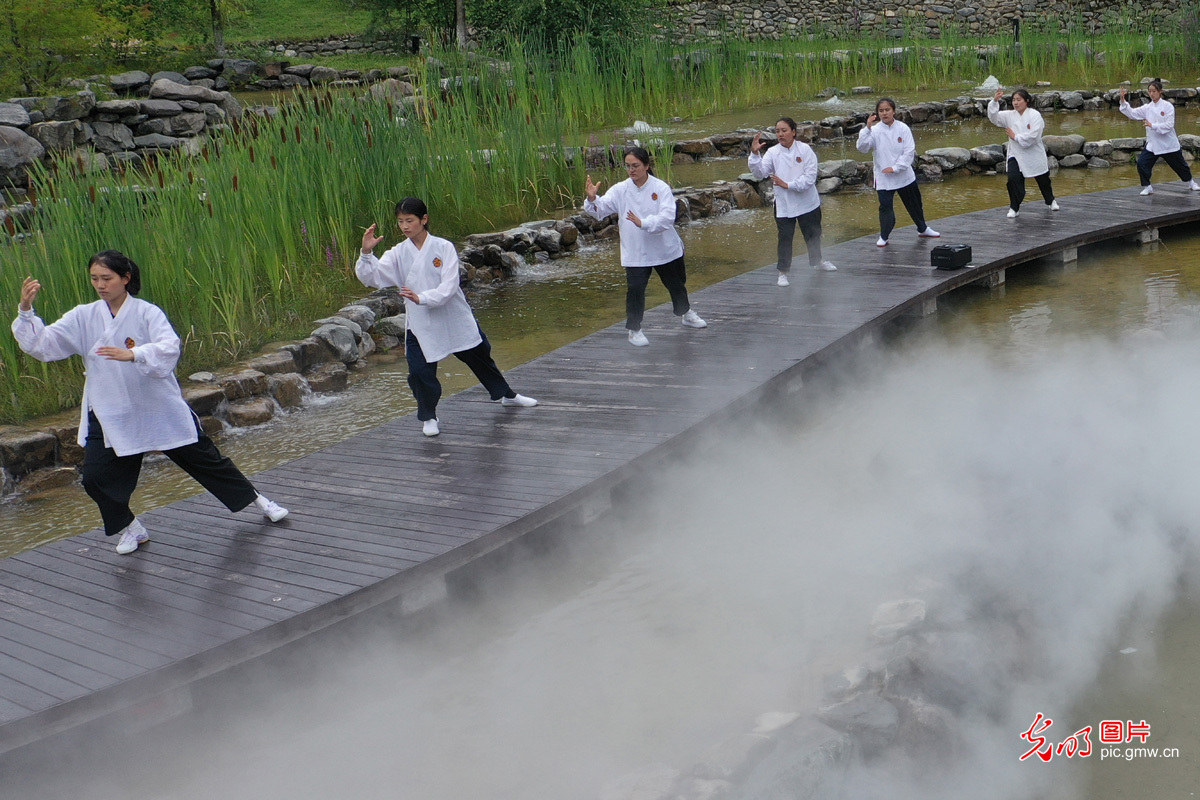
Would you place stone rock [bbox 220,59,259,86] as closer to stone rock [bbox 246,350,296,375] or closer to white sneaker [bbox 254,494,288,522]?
stone rock [bbox 246,350,296,375]

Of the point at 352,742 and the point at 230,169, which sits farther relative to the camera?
the point at 230,169

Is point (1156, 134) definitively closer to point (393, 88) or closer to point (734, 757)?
point (734, 757)

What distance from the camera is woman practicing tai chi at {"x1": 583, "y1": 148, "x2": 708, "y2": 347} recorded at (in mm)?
6871

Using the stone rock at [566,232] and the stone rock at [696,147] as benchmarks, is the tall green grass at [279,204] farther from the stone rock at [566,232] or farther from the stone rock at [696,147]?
the stone rock at [696,147]

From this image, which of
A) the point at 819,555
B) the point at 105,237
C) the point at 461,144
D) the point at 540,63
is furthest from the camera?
the point at 540,63

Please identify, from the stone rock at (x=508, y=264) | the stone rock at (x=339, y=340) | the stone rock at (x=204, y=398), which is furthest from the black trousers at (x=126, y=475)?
the stone rock at (x=508, y=264)

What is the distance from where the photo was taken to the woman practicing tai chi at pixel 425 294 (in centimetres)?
555

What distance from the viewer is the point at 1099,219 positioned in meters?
10.3

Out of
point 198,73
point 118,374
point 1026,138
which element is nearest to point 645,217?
point 118,374

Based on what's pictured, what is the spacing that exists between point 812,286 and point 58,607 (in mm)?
6214

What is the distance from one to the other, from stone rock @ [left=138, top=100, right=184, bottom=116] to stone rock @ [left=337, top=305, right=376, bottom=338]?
10.3m

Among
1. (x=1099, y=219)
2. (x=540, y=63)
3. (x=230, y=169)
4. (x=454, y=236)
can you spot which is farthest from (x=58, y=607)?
(x=540, y=63)

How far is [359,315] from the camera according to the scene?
869 centimetres

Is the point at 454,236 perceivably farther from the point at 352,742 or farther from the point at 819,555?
the point at 352,742
